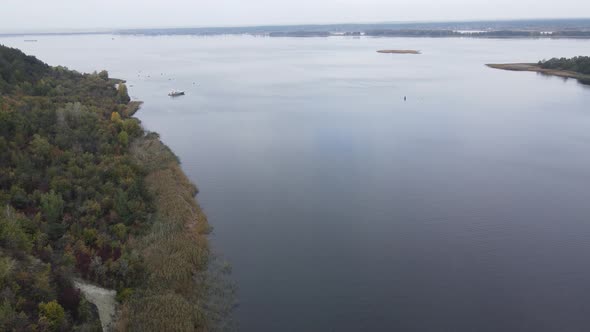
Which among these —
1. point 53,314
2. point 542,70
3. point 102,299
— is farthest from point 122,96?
point 542,70

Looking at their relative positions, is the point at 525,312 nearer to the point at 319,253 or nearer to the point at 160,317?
the point at 319,253

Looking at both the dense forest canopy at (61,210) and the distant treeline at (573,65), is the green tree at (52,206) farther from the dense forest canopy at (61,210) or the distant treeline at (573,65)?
the distant treeline at (573,65)

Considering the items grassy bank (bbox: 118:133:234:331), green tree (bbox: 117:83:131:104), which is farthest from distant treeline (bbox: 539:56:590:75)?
grassy bank (bbox: 118:133:234:331)

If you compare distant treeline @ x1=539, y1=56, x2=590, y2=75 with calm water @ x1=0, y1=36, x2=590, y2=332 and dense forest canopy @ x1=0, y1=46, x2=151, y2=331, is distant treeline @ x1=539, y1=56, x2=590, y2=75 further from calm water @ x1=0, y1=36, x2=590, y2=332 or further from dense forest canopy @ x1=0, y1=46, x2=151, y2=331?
dense forest canopy @ x1=0, y1=46, x2=151, y2=331

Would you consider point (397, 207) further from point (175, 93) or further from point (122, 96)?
point (175, 93)

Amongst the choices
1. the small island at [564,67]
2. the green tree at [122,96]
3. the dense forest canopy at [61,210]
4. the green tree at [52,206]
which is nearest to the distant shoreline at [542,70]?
the small island at [564,67]

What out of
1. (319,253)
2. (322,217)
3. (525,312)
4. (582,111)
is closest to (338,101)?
(582,111)
